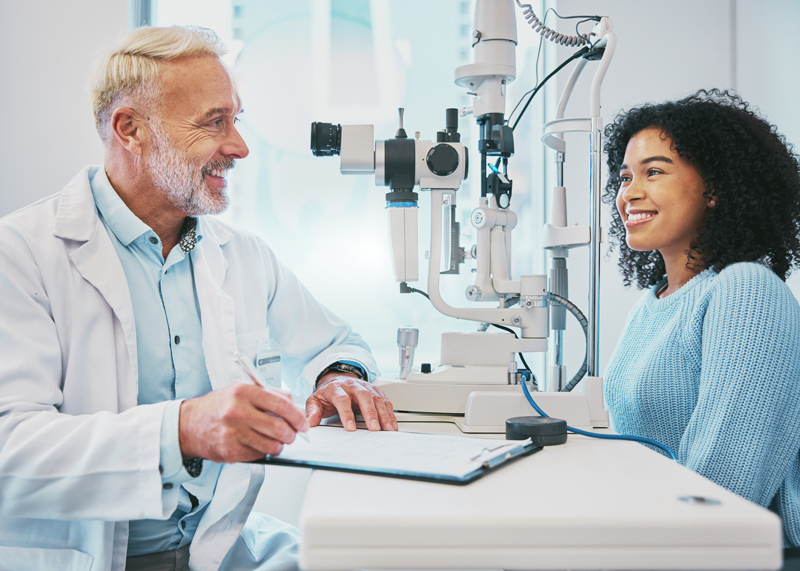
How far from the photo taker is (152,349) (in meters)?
1.13

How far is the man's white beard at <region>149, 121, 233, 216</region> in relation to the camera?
121 centimetres

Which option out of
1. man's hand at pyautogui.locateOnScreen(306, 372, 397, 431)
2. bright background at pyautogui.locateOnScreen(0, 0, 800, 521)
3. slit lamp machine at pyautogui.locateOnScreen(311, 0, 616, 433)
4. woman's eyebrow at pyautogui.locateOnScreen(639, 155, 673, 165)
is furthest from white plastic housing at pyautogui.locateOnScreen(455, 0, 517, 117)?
bright background at pyautogui.locateOnScreen(0, 0, 800, 521)

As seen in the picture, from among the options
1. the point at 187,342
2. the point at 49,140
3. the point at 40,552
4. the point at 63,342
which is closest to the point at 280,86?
→ the point at 49,140

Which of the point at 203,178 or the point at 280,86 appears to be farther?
the point at 280,86

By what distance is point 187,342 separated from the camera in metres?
1.18

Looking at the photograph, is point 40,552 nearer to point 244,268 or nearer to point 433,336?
point 244,268

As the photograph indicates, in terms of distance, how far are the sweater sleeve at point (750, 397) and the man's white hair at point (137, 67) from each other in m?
1.18

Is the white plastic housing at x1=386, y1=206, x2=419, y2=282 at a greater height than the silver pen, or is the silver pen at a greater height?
the white plastic housing at x1=386, y1=206, x2=419, y2=282

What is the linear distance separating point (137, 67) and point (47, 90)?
3.24 ft

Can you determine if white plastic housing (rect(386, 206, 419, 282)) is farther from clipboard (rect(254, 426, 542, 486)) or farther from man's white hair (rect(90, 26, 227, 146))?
man's white hair (rect(90, 26, 227, 146))

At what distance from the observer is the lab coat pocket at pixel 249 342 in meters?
1.24

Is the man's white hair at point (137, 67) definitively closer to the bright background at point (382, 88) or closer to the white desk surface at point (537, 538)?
the bright background at point (382, 88)

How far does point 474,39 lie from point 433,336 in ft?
4.03

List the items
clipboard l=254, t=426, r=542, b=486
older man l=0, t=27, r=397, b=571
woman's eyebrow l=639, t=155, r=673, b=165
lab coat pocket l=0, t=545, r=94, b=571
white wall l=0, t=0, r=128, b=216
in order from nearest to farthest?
clipboard l=254, t=426, r=542, b=486 < older man l=0, t=27, r=397, b=571 < lab coat pocket l=0, t=545, r=94, b=571 < woman's eyebrow l=639, t=155, r=673, b=165 < white wall l=0, t=0, r=128, b=216
